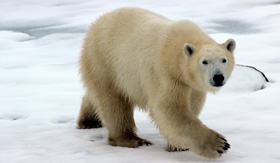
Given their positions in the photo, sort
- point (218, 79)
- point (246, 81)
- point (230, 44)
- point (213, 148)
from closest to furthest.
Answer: point (218, 79), point (213, 148), point (230, 44), point (246, 81)

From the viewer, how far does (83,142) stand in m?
4.41

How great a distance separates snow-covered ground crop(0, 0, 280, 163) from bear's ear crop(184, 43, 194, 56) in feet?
2.76

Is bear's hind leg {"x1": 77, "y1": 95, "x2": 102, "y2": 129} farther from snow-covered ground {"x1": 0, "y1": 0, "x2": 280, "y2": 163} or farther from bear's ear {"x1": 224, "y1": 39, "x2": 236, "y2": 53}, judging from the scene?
bear's ear {"x1": 224, "y1": 39, "x2": 236, "y2": 53}

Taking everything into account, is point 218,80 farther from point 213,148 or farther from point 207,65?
point 213,148

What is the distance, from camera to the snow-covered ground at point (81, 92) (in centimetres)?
399

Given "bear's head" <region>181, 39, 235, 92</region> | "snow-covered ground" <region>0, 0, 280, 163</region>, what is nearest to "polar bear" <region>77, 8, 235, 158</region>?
"bear's head" <region>181, 39, 235, 92</region>

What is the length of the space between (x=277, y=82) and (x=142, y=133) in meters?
2.45

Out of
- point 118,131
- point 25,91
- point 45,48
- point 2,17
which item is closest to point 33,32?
point 45,48

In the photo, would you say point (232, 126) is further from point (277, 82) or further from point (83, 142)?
point (277, 82)

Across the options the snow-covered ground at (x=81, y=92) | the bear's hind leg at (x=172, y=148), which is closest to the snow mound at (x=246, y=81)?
the snow-covered ground at (x=81, y=92)

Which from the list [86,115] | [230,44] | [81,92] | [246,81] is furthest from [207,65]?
[81,92]

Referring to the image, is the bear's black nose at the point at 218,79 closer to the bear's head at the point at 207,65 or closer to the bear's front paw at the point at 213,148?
the bear's head at the point at 207,65

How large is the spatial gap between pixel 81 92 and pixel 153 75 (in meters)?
2.87

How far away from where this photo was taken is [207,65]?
11.9 ft
